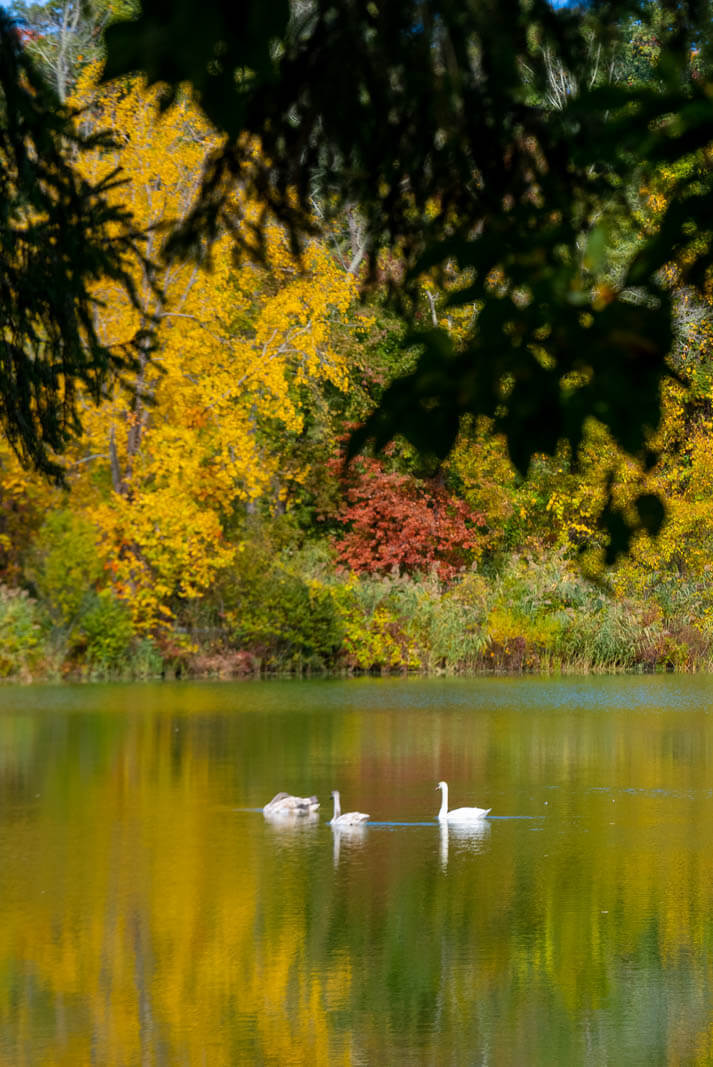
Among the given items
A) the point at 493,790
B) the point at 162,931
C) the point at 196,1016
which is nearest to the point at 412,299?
the point at 196,1016

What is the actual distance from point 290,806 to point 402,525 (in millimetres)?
20265

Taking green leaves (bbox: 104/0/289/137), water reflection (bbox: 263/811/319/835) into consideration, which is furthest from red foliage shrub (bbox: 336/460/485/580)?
green leaves (bbox: 104/0/289/137)

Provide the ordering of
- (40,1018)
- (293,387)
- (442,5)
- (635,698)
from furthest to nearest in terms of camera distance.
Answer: (293,387), (635,698), (40,1018), (442,5)

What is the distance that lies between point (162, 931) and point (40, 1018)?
212 centimetres

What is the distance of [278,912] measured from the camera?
1168 cm

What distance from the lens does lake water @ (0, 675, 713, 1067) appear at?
8.88m

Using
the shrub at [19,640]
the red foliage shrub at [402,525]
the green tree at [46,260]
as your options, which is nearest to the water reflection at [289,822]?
the green tree at [46,260]

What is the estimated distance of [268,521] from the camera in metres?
35.3

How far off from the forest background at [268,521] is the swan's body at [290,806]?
1296 centimetres

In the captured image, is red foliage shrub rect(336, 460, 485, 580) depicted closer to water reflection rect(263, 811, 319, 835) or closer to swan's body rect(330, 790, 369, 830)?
water reflection rect(263, 811, 319, 835)

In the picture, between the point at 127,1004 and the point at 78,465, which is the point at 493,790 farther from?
the point at 78,465

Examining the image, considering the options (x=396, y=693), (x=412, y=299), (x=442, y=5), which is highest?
(x=442, y=5)

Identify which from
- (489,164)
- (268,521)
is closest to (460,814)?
(489,164)

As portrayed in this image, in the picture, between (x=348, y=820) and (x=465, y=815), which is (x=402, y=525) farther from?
(x=348, y=820)
